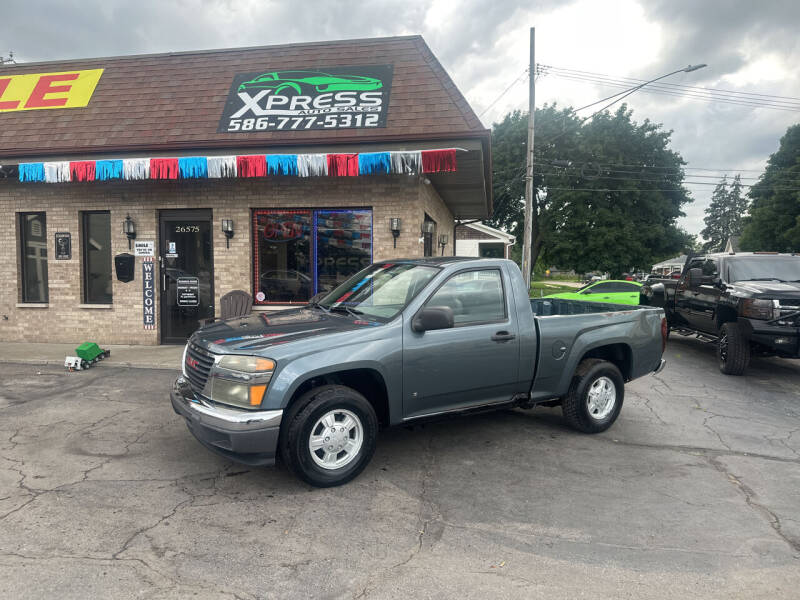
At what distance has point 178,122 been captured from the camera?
9.59 metres

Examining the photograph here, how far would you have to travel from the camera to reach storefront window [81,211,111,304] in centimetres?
1025

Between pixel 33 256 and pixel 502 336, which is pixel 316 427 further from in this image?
pixel 33 256

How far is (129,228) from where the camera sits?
981 centimetres

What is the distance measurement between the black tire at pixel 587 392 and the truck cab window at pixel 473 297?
3.79 ft

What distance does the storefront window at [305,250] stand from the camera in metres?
9.66

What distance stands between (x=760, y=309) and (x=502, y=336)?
5343 mm

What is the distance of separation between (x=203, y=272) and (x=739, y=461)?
8.91 metres

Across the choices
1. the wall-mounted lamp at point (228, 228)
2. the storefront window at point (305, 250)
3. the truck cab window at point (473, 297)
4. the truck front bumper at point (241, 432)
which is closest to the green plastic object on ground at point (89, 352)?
the storefront window at point (305, 250)

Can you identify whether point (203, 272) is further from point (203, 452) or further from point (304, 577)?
point (304, 577)

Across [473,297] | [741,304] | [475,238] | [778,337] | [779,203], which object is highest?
[779,203]

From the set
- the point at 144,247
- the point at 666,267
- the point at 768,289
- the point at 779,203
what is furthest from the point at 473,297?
the point at 666,267

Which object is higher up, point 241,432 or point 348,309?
point 348,309

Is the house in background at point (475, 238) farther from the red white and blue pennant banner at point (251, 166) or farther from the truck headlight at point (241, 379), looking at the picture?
the truck headlight at point (241, 379)

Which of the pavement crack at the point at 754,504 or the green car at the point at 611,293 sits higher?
the green car at the point at 611,293
